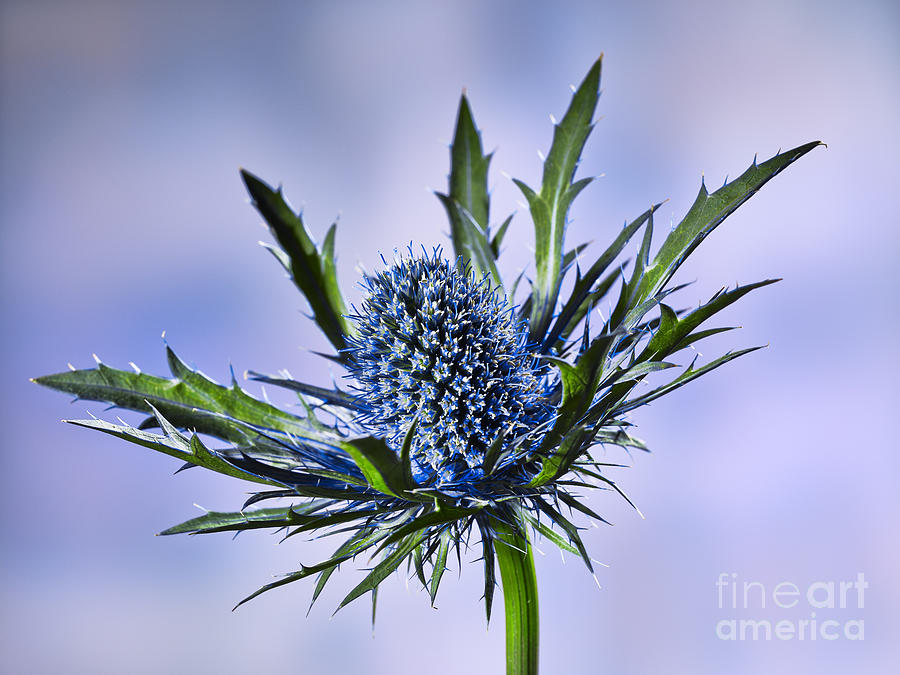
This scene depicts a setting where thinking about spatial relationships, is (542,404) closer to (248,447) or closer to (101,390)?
(248,447)

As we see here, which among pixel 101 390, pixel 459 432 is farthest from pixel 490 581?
pixel 101 390

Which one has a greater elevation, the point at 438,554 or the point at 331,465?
the point at 331,465

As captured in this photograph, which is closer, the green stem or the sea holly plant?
the sea holly plant

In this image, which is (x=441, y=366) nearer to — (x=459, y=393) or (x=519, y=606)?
(x=459, y=393)

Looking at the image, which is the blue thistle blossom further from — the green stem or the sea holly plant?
the green stem

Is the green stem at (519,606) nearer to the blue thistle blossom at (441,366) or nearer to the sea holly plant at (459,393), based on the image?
the sea holly plant at (459,393)

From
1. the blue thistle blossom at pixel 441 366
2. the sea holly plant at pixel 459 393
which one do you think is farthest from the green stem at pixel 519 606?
the blue thistle blossom at pixel 441 366

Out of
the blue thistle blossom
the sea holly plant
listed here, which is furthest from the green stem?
the blue thistle blossom

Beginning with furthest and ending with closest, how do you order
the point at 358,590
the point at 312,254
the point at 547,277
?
1. the point at 547,277
2. the point at 312,254
3. the point at 358,590
